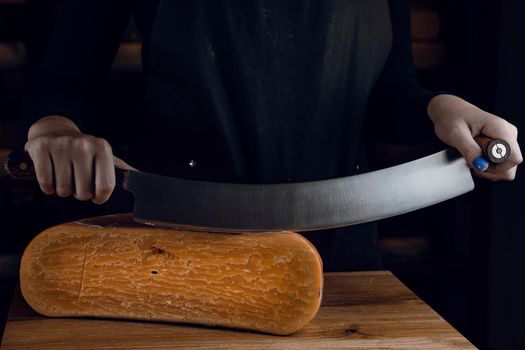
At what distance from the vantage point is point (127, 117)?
4.25 ft

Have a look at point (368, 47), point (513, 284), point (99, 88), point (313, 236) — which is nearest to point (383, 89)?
point (368, 47)

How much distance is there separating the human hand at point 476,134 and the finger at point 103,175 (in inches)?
13.4

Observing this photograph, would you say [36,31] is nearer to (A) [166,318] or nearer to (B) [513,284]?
(A) [166,318]

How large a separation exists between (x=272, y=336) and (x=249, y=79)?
0.36 meters

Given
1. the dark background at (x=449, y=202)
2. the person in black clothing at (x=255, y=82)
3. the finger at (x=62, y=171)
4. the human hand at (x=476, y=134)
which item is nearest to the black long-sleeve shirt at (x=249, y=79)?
the person in black clothing at (x=255, y=82)

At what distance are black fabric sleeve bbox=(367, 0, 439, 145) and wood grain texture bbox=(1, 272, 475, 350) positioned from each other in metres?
0.24

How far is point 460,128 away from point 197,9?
38 centimetres

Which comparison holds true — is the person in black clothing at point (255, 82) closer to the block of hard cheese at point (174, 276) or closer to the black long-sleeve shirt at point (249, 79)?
the black long-sleeve shirt at point (249, 79)

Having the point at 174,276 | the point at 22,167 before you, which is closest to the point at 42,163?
the point at 22,167

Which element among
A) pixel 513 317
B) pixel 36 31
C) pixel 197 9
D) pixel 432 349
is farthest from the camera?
pixel 513 317

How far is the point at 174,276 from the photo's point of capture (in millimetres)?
711

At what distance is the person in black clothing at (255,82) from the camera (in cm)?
88

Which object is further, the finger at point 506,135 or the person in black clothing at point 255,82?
the person in black clothing at point 255,82

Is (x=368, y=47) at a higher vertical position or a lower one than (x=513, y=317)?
higher
